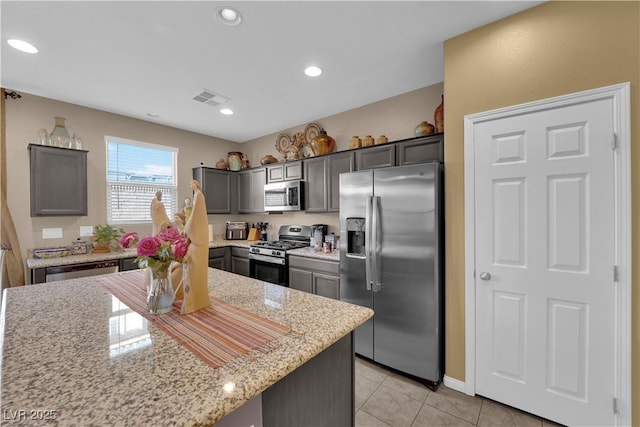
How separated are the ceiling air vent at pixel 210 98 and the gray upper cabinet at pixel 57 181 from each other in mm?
1560

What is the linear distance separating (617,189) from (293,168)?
10.7 feet

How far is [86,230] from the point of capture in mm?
3416

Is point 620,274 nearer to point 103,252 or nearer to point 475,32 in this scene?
point 475,32

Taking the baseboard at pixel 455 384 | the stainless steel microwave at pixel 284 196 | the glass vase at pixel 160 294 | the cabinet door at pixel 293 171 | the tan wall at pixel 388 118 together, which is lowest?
the baseboard at pixel 455 384

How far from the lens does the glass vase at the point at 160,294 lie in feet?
3.81

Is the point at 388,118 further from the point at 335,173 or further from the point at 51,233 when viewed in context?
the point at 51,233

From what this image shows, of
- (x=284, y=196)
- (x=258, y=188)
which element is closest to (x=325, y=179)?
(x=284, y=196)

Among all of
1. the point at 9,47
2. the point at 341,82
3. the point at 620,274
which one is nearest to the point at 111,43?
the point at 9,47

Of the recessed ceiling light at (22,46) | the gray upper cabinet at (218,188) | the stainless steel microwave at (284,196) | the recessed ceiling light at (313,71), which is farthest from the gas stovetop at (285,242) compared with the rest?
the recessed ceiling light at (22,46)

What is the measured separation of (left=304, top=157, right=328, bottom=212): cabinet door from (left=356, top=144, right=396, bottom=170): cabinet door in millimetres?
548

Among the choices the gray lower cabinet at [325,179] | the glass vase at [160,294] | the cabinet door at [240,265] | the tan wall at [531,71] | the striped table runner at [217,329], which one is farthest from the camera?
the cabinet door at [240,265]

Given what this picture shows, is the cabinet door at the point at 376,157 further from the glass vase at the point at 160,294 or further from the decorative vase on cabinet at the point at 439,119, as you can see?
the glass vase at the point at 160,294

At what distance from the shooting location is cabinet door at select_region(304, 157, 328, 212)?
3582 millimetres

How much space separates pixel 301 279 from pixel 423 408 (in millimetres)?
1798
